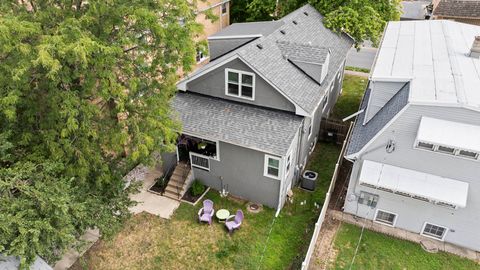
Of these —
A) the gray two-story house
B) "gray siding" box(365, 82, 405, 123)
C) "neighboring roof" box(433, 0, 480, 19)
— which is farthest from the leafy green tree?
"neighboring roof" box(433, 0, 480, 19)

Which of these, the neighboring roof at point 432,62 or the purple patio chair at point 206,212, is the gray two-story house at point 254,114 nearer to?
the purple patio chair at point 206,212

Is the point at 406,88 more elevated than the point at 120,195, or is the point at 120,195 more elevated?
the point at 406,88

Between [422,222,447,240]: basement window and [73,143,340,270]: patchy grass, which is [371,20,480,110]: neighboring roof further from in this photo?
[73,143,340,270]: patchy grass

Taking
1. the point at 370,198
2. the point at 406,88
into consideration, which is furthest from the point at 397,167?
the point at 406,88

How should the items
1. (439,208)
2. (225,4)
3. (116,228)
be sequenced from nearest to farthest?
(116,228) < (439,208) < (225,4)

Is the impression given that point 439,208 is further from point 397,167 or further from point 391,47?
point 391,47
